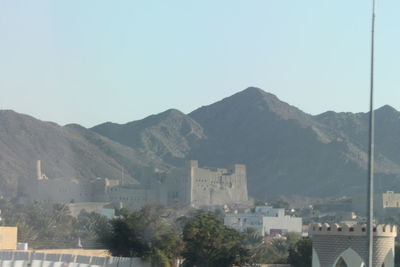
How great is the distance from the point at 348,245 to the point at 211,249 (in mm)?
12111

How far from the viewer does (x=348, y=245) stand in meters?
43.1

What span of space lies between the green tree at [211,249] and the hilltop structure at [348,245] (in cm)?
1036

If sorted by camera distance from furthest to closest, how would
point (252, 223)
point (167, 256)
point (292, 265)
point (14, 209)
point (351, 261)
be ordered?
point (252, 223) → point (14, 209) → point (292, 265) → point (167, 256) → point (351, 261)

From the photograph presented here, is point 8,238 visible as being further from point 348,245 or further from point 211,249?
point 348,245

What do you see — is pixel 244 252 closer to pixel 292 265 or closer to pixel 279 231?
pixel 292 265

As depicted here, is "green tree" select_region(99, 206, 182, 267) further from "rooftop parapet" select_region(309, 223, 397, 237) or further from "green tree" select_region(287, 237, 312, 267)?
"rooftop parapet" select_region(309, 223, 397, 237)

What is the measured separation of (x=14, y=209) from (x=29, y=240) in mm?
71705

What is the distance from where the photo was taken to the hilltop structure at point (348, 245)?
42906 mm

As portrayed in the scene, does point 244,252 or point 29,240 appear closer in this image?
point 244,252

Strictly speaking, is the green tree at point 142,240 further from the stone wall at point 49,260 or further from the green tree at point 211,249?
the stone wall at point 49,260

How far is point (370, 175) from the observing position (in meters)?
23.8

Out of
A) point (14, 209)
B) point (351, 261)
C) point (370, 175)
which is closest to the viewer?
point (370, 175)

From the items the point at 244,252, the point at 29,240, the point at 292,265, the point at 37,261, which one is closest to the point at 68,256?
the point at 37,261

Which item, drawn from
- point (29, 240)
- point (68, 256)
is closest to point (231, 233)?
point (68, 256)
